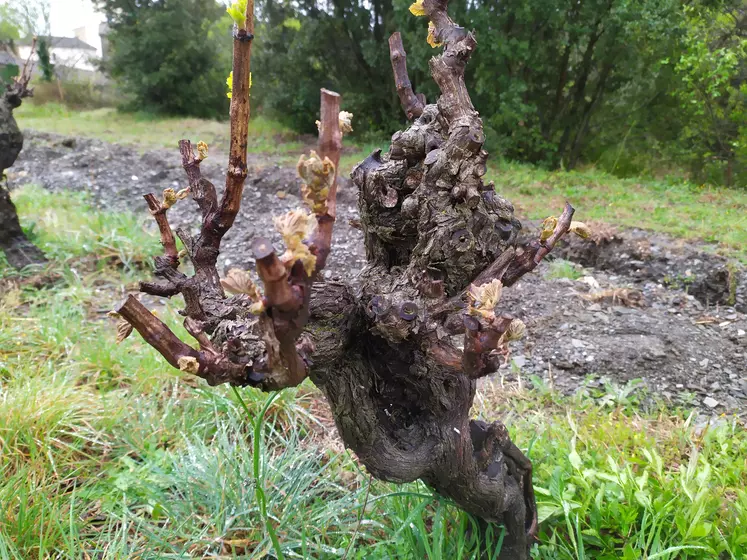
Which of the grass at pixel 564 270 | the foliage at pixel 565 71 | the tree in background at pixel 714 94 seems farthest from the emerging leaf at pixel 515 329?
the tree in background at pixel 714 94

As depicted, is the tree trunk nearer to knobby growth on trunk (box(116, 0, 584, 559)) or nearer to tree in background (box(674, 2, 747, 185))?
knobby growth on trunk (box(116, 0, 584, 559))

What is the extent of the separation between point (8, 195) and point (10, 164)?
0.86 feet

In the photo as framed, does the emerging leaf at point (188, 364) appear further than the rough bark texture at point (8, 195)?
No

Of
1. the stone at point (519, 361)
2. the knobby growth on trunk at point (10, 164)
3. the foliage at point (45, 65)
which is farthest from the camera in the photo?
the foliage at point (45, 65)

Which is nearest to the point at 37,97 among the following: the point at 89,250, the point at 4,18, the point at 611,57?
the point at 4,18

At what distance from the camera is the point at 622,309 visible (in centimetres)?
355

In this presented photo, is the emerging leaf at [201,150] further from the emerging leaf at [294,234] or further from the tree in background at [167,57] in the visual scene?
the tree in background at [167,57]

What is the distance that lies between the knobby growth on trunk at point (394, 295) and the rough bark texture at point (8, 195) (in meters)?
3.94

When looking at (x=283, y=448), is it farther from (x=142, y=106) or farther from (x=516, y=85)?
(x=142, y=106)

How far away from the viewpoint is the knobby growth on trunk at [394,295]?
68cm

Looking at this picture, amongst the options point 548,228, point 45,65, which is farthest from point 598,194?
point 45,65

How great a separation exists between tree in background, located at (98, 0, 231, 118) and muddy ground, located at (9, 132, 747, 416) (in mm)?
10007

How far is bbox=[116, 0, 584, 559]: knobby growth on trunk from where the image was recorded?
0.68m

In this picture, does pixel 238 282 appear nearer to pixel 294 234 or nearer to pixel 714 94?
pixel 294 234
